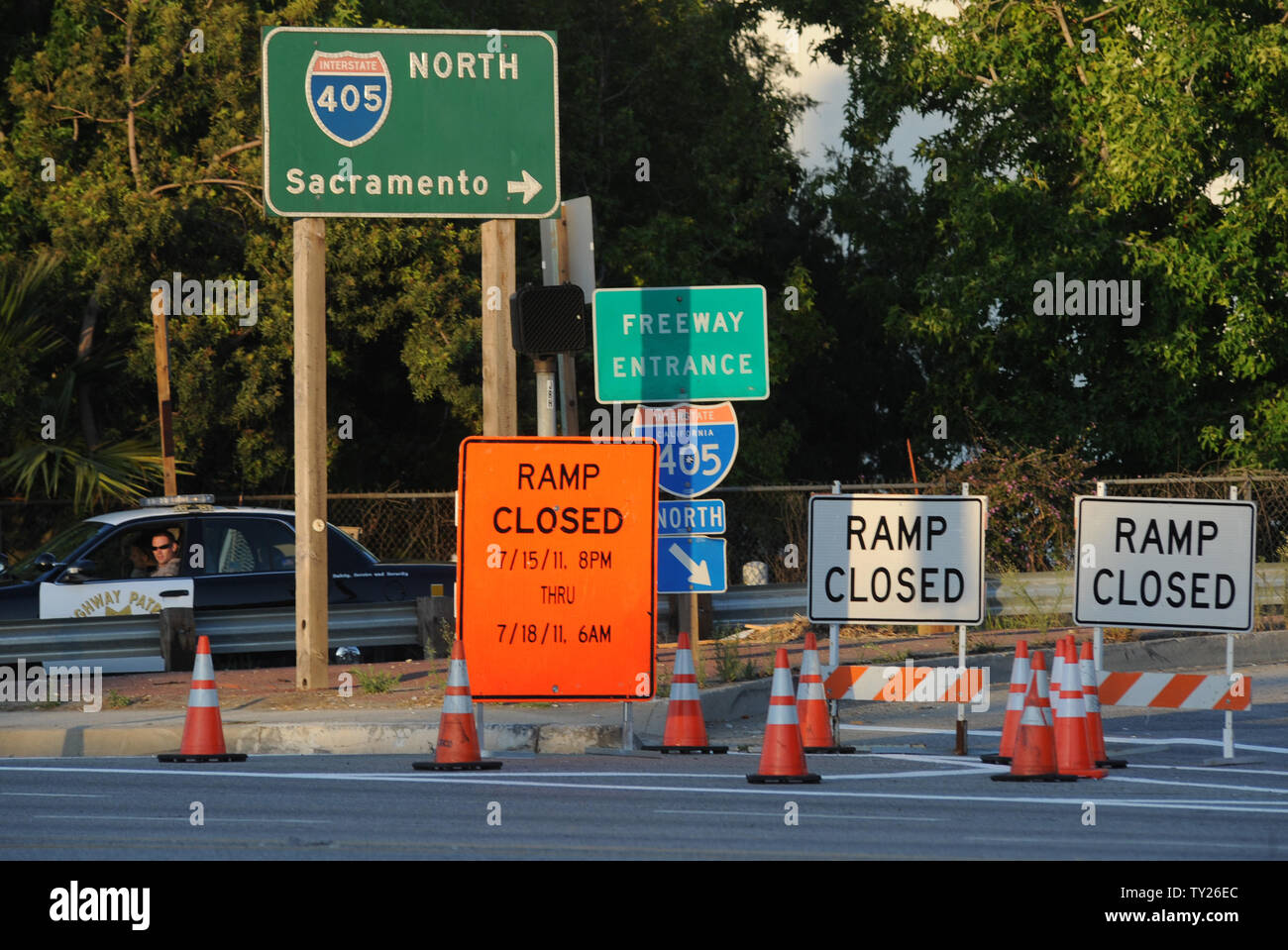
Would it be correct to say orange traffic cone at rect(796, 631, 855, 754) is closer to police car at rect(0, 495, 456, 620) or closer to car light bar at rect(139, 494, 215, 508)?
police car at rect(0, 495, 456, 620)

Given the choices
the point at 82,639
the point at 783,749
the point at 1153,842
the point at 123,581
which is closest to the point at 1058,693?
the point at 783,749

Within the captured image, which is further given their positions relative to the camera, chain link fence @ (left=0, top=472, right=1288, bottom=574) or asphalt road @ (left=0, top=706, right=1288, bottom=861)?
chain link fence @ (left=0, top=472, right=1288, bottom=574)

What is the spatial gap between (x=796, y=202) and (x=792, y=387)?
12.3ft

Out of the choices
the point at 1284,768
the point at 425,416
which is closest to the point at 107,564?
the point at 1284,768

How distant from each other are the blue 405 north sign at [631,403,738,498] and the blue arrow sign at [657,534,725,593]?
62 centimetres

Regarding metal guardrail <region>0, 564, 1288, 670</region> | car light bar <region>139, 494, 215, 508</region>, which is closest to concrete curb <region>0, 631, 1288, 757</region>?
metal guardrail <region>0, 564, 1288, 670</region>

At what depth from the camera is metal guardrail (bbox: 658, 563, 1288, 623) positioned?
740 inches

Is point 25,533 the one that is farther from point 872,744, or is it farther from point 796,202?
point 796,202

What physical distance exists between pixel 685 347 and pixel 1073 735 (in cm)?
481

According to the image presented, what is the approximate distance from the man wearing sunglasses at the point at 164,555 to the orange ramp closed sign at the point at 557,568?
18.5 ft

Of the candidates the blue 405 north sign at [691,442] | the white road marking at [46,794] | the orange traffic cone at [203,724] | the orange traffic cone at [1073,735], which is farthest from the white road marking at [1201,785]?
the white road marking at [46,794]

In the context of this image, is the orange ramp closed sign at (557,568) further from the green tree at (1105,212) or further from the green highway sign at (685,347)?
the green tree at (1105,212)

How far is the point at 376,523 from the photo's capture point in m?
24.9

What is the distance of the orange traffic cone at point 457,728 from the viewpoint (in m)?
11.2
